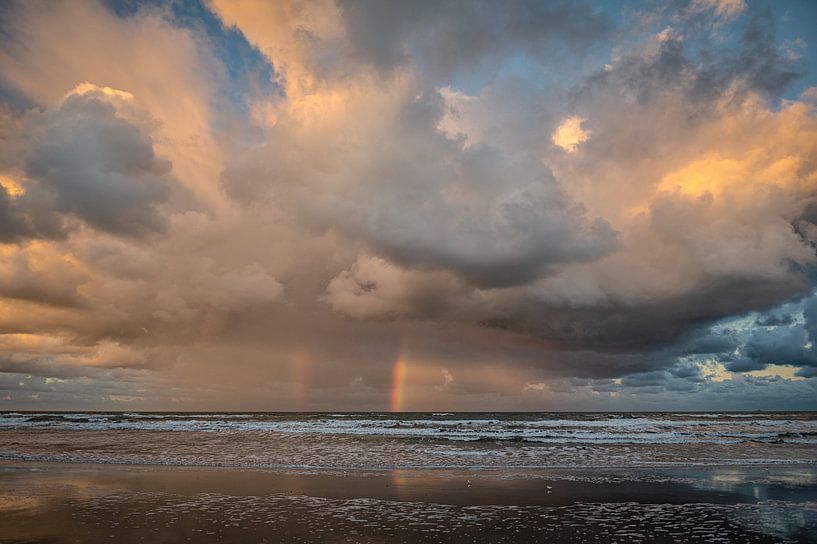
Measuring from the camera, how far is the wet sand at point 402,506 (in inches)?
503

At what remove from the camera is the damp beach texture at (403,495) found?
1296 cm

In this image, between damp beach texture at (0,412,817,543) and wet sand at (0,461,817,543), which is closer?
wet sand at (0,461,817,543)

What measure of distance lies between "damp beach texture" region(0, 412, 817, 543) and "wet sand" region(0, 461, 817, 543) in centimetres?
6

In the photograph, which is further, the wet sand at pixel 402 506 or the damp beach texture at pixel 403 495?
the damp beach texture at pixel 403 495

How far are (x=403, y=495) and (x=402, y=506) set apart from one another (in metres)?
1.99

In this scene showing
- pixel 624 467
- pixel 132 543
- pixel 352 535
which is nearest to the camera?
pixel 132 543

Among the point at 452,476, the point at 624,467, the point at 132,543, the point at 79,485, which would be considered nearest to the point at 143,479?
the point at 79,485

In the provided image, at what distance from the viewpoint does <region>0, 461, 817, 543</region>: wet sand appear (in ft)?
41.9

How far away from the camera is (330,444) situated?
39000 mm

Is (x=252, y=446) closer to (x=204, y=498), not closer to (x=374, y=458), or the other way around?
(x=374, y=458)

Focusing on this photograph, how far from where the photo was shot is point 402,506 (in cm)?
1605

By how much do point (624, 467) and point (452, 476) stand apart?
10.3 metres

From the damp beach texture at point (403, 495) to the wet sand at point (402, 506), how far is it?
2.5 inches

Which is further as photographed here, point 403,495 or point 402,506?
point 403,495
